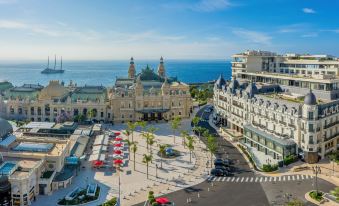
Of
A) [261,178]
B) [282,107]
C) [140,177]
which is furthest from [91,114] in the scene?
[261,178]

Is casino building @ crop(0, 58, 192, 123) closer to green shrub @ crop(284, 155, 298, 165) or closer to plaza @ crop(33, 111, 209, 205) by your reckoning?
plaza @ crop(33, 111, 209, 205)

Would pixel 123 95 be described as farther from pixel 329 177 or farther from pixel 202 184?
pixel 329 177

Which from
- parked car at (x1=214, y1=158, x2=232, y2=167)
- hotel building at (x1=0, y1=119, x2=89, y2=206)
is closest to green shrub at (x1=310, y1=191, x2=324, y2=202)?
parked car at (x1=214, y1=158, x2=232, y2=167)

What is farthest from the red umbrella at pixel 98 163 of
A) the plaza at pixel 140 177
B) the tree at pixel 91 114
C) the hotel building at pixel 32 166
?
the tree at pixel 91 114

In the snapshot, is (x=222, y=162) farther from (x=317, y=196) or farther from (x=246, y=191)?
(x=317, y=196)

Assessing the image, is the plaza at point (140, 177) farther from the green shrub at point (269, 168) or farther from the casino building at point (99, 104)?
the casino building at point (99, 104)
